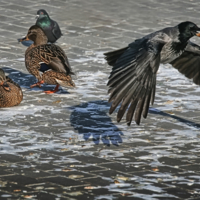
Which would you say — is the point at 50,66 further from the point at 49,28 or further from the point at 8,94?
the point at 49,28

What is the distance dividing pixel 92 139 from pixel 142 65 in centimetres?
136

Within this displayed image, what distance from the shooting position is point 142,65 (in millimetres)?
7379

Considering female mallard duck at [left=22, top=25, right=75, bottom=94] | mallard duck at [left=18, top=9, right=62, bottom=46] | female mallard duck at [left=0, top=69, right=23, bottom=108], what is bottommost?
female mallard duck at [left=0, top=69, right=23, bottom=108]

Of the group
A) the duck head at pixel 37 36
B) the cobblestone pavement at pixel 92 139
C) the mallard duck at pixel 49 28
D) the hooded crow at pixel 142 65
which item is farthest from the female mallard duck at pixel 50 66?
the mallard duck at pixel 49 28

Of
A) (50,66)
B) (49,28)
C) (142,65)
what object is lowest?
(50,66)

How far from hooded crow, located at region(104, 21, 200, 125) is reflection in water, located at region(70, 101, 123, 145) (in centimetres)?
74

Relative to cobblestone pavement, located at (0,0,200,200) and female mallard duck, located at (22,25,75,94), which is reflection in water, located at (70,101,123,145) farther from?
female mallard duck, located at (22,25,75,94)

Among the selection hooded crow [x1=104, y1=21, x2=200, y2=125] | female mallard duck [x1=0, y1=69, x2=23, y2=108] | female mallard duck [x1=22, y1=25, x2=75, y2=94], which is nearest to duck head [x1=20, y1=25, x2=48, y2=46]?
female mallard duck [x1=22, y1=25, x2=75, y2=94]

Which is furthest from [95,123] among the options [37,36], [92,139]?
[37,36]

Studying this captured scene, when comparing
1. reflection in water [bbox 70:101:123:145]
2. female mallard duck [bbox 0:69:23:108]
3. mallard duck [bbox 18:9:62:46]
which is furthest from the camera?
mallard duck [bbox 18:9:62:46]

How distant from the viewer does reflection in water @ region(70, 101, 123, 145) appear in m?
8.23

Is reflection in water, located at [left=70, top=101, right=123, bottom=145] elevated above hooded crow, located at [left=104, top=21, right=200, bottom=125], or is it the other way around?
hooded crow, located at [left=104, top=21, right=200, bottom=125]

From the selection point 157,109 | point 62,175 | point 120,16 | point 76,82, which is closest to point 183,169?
point 62,175

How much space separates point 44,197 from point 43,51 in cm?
442
